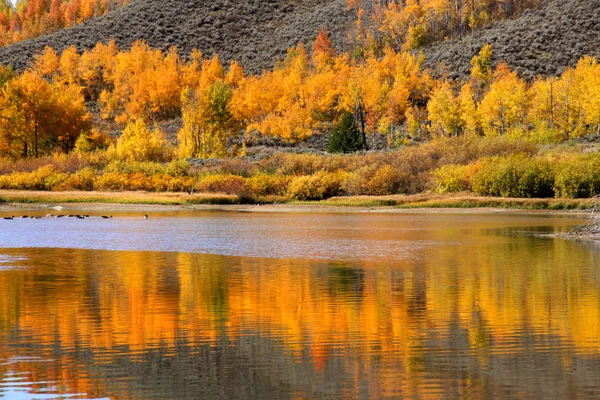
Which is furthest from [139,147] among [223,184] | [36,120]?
[223,184]

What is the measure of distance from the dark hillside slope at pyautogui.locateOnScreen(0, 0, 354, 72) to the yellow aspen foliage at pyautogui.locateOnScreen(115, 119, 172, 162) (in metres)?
55.9

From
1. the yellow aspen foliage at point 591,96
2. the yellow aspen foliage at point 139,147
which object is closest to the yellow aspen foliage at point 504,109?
the yellow aspen foliage at point 591,96

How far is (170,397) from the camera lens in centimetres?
895

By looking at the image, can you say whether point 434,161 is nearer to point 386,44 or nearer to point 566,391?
point 566,391

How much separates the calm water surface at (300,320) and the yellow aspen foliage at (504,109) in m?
47.4

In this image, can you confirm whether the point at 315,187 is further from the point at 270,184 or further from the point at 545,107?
the point at 545,107

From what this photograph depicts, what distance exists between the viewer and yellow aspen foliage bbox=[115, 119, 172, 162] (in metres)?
66.7

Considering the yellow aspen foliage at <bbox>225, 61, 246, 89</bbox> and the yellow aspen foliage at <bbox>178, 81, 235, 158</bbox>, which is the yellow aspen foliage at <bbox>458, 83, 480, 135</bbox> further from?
the yellow aspen foliage at <bbox>225, 61, 246, 89</bbox>

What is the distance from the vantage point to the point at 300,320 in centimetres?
1334

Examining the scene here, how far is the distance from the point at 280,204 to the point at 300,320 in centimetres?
3896

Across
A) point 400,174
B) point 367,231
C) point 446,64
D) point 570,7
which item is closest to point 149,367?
point 367,231

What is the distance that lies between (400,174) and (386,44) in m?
68.0

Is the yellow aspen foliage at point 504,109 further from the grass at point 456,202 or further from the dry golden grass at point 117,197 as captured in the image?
the dry golden grass at point 117,197

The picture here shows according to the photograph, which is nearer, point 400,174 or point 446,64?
point 400,174
